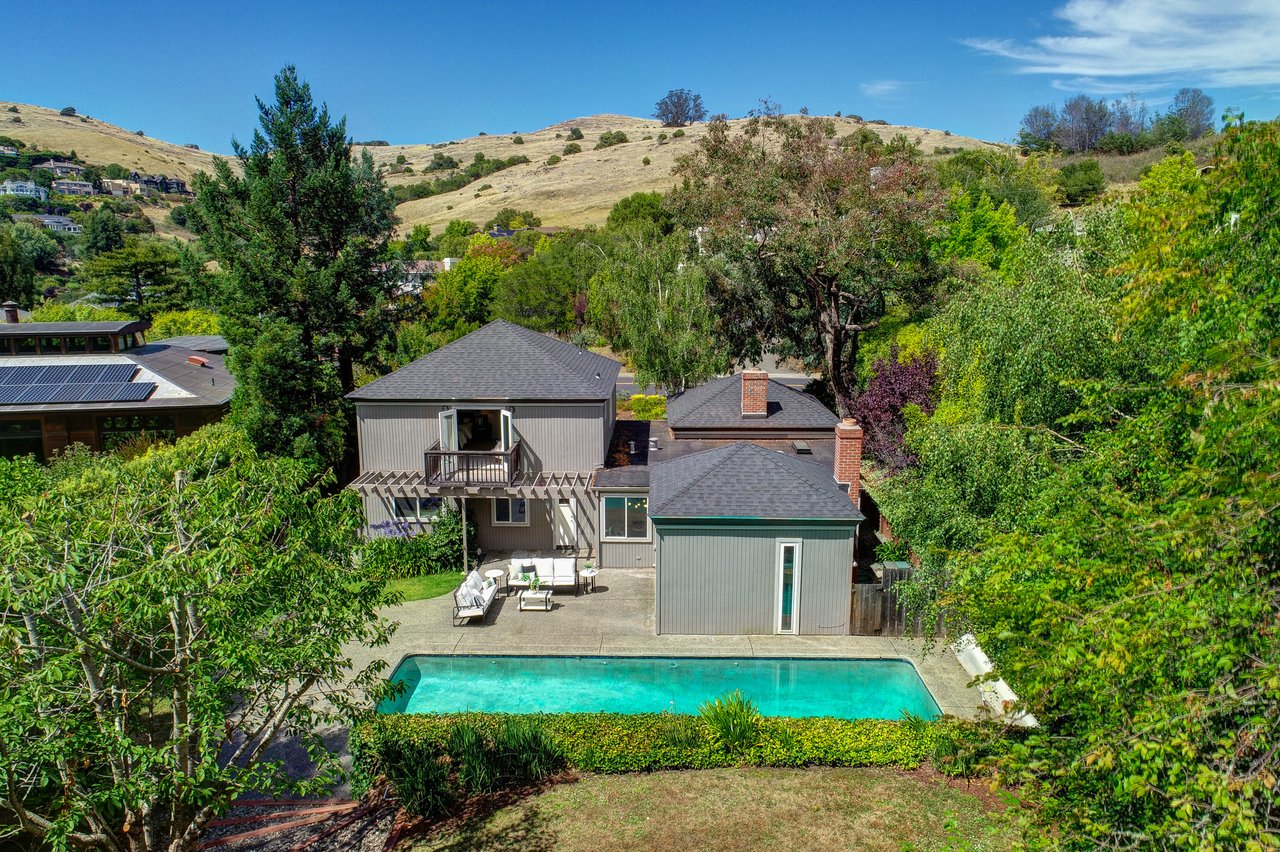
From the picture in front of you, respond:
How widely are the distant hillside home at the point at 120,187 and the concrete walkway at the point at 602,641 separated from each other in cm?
15497

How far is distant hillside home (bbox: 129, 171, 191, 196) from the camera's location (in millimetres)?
145000

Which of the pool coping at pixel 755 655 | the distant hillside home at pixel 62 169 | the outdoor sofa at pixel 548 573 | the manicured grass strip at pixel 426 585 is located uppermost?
the distant hillside home at pixel 62 169

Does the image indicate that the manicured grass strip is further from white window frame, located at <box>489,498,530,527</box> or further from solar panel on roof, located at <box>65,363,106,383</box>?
solar panel on roof, located at <box>65,363,106,383</box>

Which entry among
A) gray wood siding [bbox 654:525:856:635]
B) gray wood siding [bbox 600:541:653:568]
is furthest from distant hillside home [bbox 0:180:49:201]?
gray wood siding [bbox 654:525:856:635]

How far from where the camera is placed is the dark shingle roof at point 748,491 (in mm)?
16594

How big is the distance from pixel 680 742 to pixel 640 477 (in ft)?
31.4

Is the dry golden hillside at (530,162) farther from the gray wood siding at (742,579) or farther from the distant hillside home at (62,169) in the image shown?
the gray wood siding at (742,579)

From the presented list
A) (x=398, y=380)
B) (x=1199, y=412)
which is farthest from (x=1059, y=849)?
(x=398, y=380)

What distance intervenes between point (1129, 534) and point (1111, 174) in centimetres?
8604

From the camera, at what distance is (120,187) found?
457ft

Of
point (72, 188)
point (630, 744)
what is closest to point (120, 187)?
point (72, 188)

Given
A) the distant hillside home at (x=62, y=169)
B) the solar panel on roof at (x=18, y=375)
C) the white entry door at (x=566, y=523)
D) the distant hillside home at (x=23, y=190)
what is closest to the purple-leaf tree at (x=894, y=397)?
the white entry door at (x=566, y=523)

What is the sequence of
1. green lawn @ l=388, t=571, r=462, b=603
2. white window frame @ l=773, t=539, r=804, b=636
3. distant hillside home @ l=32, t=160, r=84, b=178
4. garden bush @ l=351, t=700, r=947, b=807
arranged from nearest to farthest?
garden bush @ l=351, t=700, r=947, b=807 → white window frame @ l=773, t=539, r=804, b=636 → green lawn @ l=388, t=571, r=462, b=603 → distant hillside home @ l=32, t=160, r=84, b=178

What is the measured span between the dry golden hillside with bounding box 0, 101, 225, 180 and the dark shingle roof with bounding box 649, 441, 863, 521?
17934 centimetres
